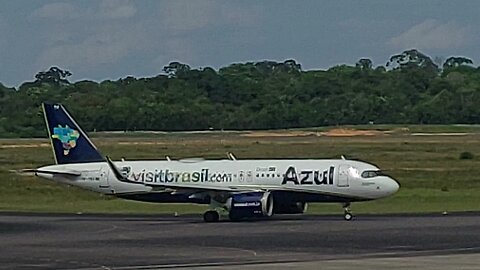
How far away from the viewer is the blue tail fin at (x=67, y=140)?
199 feet

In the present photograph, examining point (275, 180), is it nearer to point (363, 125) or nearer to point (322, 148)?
point (322, 148)

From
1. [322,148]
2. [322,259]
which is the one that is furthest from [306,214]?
[322,148]

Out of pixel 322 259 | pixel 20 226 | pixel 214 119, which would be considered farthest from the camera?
pixel 214 119

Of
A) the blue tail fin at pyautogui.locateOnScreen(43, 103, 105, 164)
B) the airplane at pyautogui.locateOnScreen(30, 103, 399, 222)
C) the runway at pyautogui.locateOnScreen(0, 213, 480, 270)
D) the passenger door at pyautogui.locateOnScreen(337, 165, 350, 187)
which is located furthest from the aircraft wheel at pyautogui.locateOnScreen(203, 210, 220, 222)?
the blue tail fin at pyautogui.locateOnScreen(43, 103, 105, 164)

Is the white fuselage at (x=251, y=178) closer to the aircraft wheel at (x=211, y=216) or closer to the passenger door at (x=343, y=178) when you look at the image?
the passenger door at (x=343, y=178)

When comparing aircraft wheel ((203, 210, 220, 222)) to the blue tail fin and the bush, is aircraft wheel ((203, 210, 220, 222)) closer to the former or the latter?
the blue tail fin

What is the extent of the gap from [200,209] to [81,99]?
11510cm

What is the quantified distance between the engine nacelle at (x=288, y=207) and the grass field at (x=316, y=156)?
600 centimetres

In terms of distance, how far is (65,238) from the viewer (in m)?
45.4

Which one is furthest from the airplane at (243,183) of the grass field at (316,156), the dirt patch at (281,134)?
the dirt patch at (281,134)

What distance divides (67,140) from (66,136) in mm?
267

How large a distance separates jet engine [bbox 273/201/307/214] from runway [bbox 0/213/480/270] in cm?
35

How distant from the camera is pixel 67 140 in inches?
2404

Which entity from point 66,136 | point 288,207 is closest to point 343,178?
point 288,207
